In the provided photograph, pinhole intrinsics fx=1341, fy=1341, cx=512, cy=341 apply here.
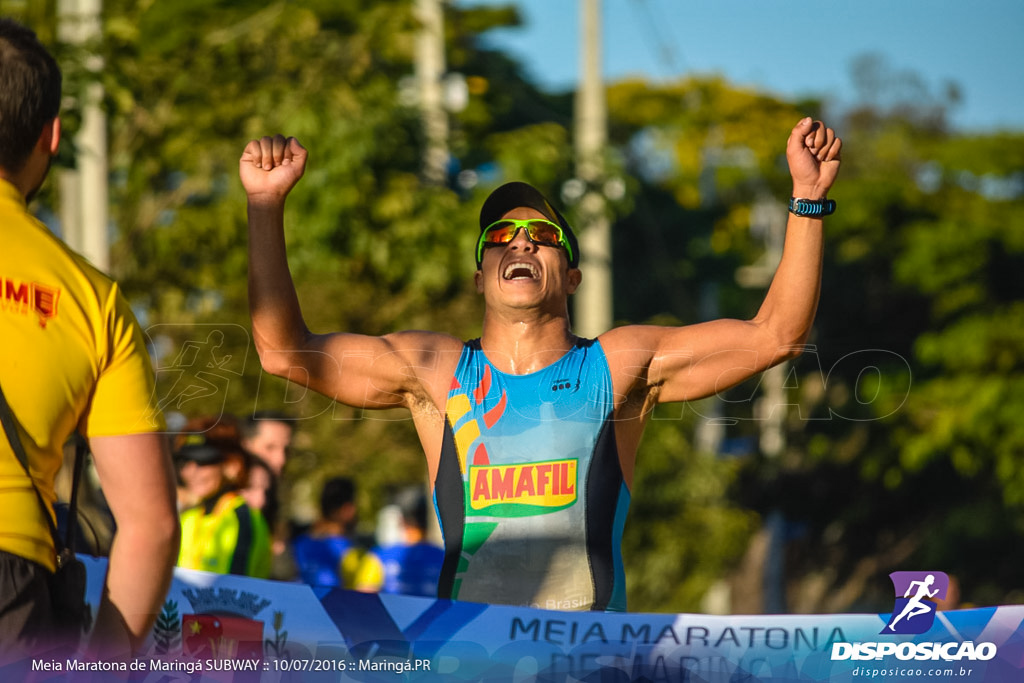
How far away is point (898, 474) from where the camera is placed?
20734mm

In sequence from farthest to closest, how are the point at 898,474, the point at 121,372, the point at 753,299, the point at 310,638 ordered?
1. the point at 753,299
2. the point at 898,474
3. the point at 310,638
4. the point at 121,372

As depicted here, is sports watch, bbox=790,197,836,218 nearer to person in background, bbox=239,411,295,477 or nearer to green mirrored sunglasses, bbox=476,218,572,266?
A: green mirrored sunglasses, bbox=476,218,572,266

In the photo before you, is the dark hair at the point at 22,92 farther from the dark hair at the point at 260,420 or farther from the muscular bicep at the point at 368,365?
the dark hair at the point at 260,420

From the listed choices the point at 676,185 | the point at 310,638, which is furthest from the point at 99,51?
the point at 676,185

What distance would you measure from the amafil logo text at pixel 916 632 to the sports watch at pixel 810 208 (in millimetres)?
968

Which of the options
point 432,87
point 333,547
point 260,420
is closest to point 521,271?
point 260,420

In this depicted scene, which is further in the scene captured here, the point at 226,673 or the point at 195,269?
the point at 195,269

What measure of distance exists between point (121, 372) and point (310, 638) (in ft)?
4.82

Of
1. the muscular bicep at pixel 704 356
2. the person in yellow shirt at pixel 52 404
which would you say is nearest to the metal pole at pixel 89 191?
the muscular bicep at pixel 704 356

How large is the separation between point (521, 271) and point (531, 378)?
1.04 feet

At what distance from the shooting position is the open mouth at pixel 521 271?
3854 mm

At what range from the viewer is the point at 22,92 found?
7.98ft

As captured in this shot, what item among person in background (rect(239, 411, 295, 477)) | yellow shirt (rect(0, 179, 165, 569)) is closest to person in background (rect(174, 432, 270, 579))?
person in background (rect(239, 411, 295, 477))

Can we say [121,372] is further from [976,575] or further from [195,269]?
[976,575]
